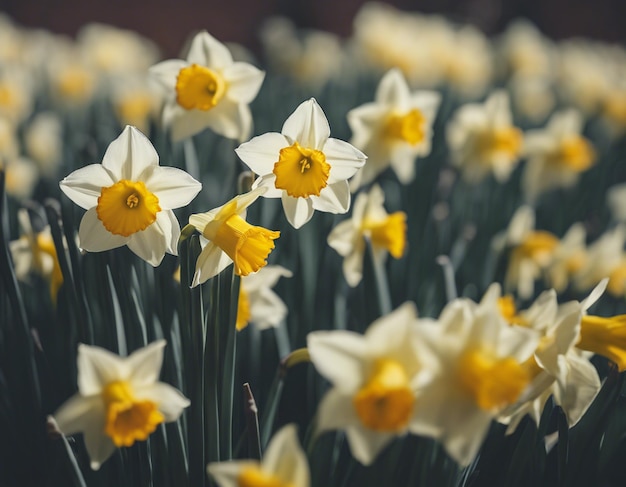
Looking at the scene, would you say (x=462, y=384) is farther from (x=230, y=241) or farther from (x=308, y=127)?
(x=308, y=127)

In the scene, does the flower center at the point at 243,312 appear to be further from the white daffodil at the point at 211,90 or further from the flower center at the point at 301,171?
the white daffodil at the point at 211,90

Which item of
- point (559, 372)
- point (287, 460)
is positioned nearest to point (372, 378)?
point (287, 460)

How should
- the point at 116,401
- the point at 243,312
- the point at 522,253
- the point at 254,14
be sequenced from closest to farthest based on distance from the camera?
the point at 116,401 < the point at 243,312 < the point at 522,253 < the point at 254,14

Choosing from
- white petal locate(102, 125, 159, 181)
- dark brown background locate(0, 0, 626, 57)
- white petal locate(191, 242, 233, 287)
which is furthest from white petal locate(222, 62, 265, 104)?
dark brown background locate(0, 0, 626, 57)

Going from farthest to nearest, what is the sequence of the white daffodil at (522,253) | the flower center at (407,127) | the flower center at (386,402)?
the white daffodil at (522,253) < the flower center at (407,127) < the flower center at (386,402)

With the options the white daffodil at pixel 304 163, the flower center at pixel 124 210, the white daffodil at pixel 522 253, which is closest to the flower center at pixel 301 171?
the white daffodil at pixel 304 163

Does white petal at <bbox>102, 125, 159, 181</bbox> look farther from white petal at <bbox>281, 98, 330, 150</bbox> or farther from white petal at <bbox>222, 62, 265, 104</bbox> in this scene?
white petal at <bbox>222, 62, 265, 104</bbox>
